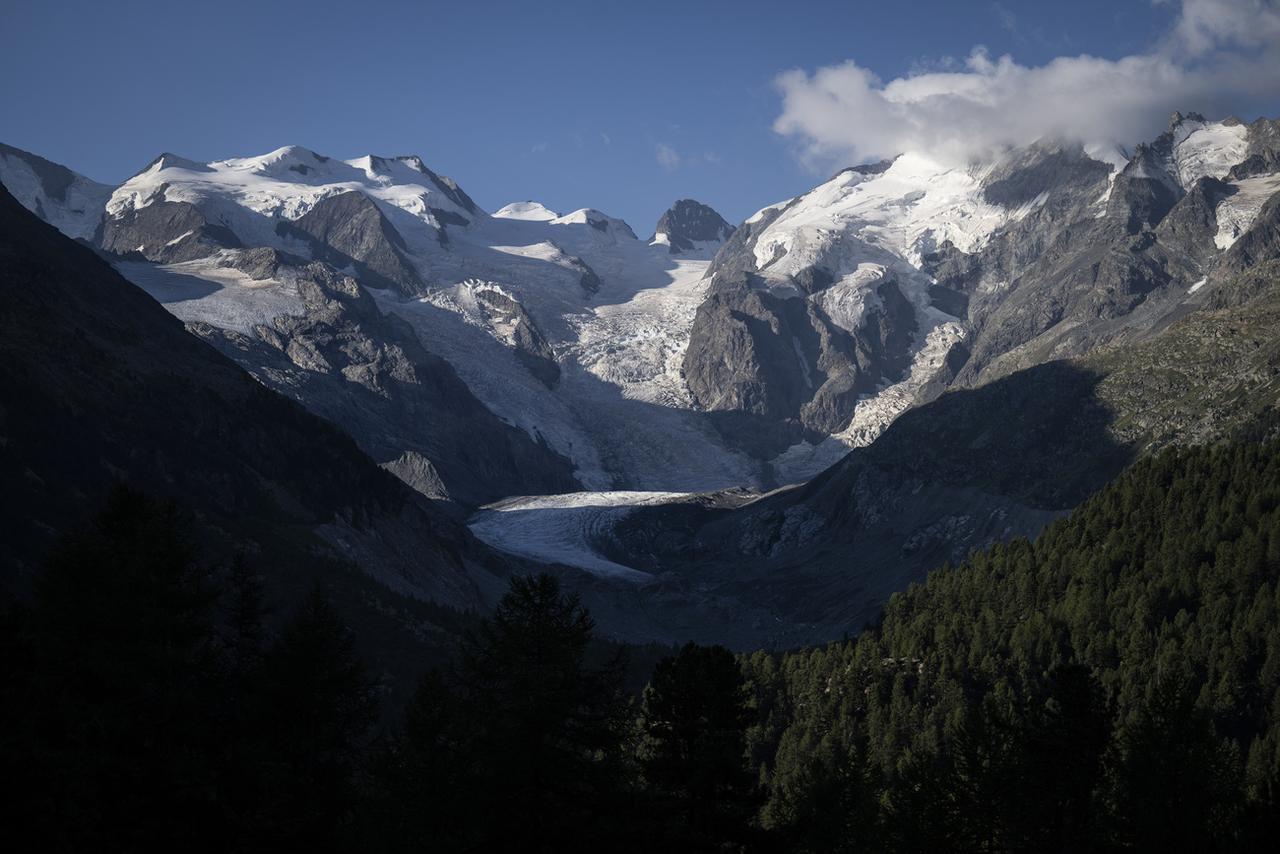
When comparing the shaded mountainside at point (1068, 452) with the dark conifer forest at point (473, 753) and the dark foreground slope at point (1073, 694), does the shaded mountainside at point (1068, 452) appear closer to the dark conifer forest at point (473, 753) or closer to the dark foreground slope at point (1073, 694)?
the dark foreground slope at point (1073, 694)

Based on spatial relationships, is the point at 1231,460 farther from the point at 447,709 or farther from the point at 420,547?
the point at 420,547

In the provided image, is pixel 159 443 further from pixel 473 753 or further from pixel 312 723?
pixel 473 753

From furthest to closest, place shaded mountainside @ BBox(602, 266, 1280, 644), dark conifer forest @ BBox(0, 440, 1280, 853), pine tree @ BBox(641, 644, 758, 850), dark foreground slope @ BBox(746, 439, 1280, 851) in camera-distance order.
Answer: shaded mountainside @ BBox(602, 266, 1280, 644)
dark foreground slope @ BBox(746, 439, 1280, 851)
pine tree @ BBox(641, 644, 758, 850)
dark conifer forest @ BBox(0, 440, 1280, 853)

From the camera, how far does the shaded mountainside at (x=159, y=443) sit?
116 metres

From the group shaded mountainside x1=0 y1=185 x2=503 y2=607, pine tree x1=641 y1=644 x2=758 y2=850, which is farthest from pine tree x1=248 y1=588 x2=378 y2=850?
shaded mountainside x1=0 y1=185 x2=503 y2=607

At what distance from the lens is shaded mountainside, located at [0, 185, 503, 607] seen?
11556 centimetres

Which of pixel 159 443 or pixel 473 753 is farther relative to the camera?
pixel 159 443

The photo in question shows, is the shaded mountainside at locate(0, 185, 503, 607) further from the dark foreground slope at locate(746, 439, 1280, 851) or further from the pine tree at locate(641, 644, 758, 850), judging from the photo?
the pine tree at locate(641, 644, 758, 850)

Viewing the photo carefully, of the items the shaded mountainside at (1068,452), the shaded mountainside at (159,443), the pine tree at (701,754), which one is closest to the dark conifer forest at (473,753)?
the pine tree at (701,754)

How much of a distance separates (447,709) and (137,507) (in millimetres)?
10756

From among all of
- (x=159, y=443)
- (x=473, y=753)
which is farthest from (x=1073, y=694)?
(x=159, y=443)

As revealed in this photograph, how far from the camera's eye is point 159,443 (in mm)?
138375

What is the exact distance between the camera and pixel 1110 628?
90.2 meters

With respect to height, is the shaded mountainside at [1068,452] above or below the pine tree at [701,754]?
above
